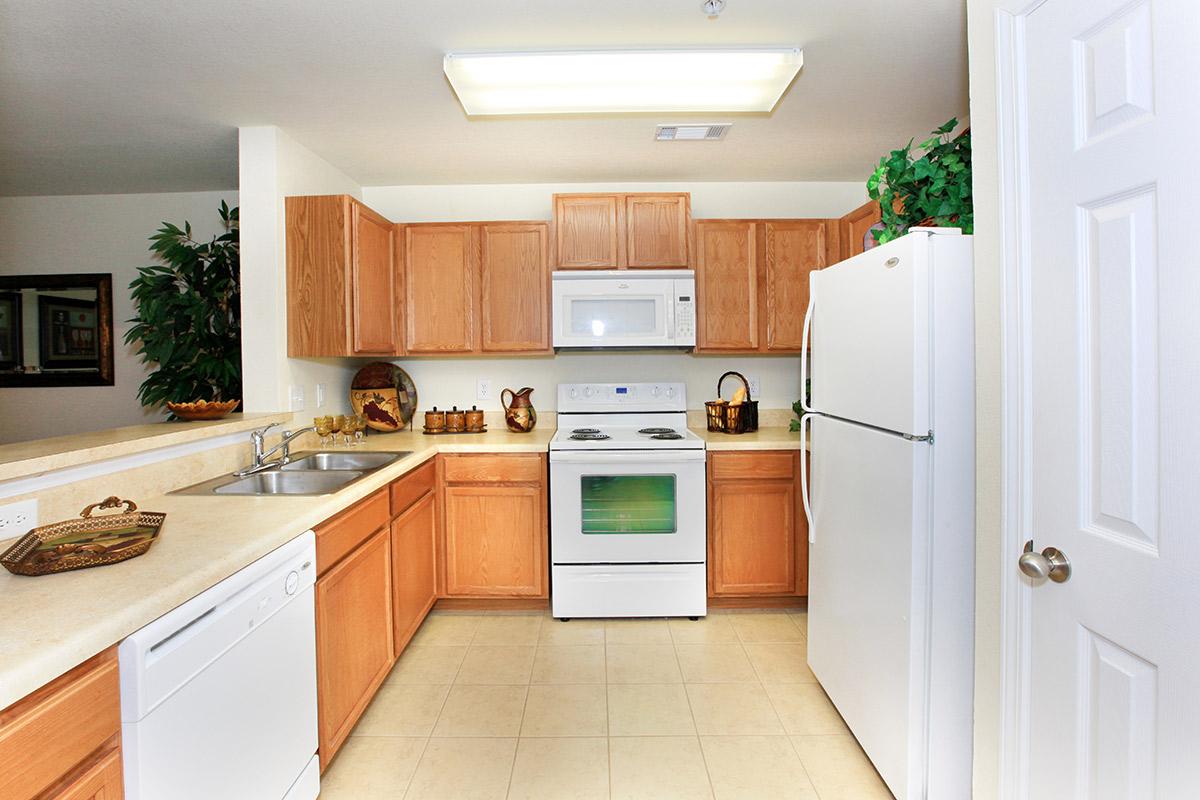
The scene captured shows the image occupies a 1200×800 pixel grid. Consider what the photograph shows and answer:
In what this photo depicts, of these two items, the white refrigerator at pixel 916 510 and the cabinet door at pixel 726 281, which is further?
the cabinet door at pixel 726 281

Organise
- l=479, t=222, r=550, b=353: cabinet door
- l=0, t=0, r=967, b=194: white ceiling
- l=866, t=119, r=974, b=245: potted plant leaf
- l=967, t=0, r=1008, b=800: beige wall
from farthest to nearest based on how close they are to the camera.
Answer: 1. l=479, t=222, r=550, b=353: cabinet door
2. l=0, t=0, r=967, b=194: white ceiling
3. l=866, t=119, r=974, b=245: potted plant leaf
4. l=967, t=0, r=1008, b=800: beige wall

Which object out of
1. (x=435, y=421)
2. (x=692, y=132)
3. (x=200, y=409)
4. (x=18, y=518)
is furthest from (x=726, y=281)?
(x=18, y=518)

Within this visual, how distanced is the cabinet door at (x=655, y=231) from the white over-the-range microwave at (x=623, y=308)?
0.10m

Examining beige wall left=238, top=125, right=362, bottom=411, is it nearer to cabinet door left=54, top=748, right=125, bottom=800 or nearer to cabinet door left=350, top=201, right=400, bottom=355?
cabinet door left=350, top=201, right=400, bottom=355

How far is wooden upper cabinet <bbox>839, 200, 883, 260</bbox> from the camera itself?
2.84 metres

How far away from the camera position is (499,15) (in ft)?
5.97

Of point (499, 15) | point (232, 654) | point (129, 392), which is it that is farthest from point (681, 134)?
point (129, 392)

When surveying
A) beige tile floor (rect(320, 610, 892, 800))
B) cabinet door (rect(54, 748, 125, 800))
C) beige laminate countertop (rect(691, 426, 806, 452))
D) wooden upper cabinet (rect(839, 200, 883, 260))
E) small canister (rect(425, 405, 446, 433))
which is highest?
wooden upper cabinet (rect(839, 200, 883, 260))

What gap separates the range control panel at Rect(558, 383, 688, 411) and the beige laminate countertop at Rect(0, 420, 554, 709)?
1.69 metres

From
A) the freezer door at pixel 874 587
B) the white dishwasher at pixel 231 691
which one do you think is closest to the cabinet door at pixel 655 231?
the freezer door at pixel 874 587

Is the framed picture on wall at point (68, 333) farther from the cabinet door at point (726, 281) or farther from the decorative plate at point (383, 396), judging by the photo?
the cabinet door at point (726, 281)

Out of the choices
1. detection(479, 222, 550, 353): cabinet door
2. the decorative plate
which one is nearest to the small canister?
the decorative plate

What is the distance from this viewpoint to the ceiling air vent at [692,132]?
8.44 feet

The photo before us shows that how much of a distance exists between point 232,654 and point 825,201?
3.57 metres
